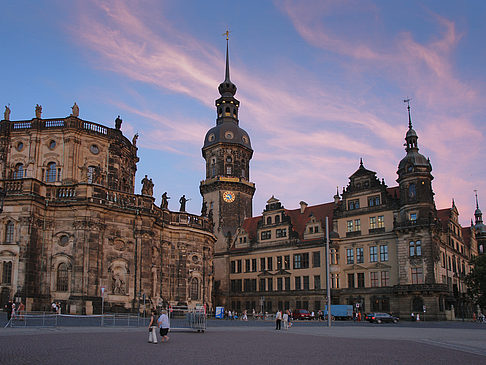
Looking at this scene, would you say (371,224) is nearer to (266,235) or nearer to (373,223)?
(373,223)

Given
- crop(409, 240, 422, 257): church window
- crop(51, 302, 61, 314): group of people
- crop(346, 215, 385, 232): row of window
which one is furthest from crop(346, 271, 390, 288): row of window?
crop(51, 302, 61, 314): group of people

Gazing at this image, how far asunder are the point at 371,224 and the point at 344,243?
15.2ft

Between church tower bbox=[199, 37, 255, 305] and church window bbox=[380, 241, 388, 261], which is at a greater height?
church tower bbox=[199, 37, 255, 305]

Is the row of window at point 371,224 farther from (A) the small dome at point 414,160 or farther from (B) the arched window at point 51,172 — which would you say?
(B) the arched window at point 51,172

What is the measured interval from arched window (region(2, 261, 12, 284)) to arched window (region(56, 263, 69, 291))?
372 centimetres

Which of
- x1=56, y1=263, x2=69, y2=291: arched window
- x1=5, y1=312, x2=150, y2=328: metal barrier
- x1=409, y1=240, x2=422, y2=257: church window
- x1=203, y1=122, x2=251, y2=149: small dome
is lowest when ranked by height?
x1=5, y1=312, x2=150, y2=328: metal barrier

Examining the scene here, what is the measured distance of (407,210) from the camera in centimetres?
6247

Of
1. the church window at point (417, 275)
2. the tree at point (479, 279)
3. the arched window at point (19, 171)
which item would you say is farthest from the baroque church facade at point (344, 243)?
the arched window at point (19, 171)

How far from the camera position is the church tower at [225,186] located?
3250 inches

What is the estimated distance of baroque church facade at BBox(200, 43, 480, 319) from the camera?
61.2 metres

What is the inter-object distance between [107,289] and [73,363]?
3300 cm

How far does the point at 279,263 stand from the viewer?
74.6 meters

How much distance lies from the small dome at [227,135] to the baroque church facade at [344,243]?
18 centimetres

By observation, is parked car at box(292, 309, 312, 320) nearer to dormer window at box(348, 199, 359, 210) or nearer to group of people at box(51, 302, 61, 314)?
dormer window at box(348, 199, 359, 210)
